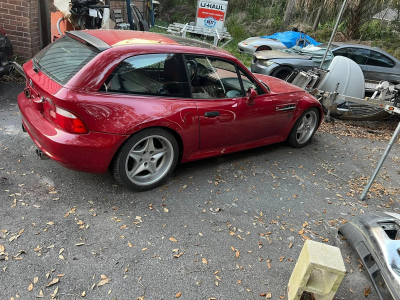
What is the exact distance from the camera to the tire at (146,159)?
10.9 feet

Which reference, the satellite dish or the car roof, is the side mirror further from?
the satellite dish

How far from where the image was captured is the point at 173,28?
14.2 metres

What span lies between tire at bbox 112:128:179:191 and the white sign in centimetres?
1243

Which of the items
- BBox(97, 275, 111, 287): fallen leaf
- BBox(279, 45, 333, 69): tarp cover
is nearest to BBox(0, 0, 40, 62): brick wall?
A: BBox(97, 275, 111, 287): fallen leaf

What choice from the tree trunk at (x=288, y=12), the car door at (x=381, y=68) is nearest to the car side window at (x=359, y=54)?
the car door at (x=381, y=68)

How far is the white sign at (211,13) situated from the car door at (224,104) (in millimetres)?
11409

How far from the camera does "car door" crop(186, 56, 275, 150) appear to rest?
3.81 m

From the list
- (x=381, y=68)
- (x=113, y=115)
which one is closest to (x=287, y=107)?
(x=113, y=115)

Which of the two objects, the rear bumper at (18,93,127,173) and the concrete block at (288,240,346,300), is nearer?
the concrete block at (288,240,346,300)

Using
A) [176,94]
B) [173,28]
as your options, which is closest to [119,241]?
[176,94]

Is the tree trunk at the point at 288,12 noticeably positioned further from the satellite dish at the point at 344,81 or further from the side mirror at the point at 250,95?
the side mirror at the point at 250,95

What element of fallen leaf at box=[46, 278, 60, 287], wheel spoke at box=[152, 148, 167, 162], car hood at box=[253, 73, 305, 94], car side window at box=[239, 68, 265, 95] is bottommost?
fallen leaf at box=[46, 278, 60, 287]

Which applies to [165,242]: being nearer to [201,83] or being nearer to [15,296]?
[15,296]

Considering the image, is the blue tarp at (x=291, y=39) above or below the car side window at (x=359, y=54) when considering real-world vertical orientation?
below
